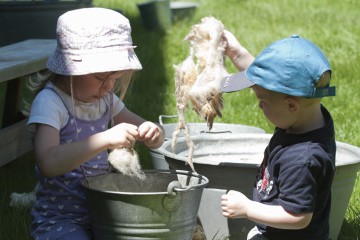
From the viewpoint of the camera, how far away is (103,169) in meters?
2.90

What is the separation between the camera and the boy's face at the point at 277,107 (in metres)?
2.52

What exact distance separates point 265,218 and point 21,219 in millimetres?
1302

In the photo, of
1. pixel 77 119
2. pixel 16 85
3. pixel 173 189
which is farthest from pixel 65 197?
pixel 16 85

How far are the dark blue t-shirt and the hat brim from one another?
0.59m

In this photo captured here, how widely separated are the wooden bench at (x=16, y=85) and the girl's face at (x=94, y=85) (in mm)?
688

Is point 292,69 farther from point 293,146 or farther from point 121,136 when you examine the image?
point 121,136

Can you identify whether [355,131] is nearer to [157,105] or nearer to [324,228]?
[157,105]

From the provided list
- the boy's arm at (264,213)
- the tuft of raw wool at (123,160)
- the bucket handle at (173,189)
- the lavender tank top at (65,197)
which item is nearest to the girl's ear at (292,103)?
the boy's arm at (264,213)

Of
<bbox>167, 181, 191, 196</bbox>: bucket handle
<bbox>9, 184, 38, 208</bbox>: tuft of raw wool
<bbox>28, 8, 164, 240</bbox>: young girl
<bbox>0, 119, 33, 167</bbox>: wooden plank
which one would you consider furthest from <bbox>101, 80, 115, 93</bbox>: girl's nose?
<bbox>0, 119, 33, 167</bbox>: wooden plank

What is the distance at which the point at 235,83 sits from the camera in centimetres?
265

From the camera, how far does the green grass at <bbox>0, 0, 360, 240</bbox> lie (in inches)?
154

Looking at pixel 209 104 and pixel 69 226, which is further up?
pixel 209 104

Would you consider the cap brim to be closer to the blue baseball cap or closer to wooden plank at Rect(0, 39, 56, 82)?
the blue baseball cap

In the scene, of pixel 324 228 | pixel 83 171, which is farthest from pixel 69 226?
pixel 324 228
